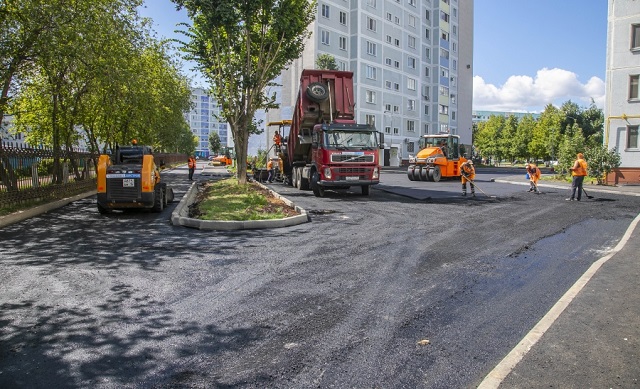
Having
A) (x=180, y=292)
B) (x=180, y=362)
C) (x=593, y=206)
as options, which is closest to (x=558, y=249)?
(x=180, y=292)

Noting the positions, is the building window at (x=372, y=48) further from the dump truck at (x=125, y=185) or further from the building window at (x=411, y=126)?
the dump truck at (x=125, y=185)

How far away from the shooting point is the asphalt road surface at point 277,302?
364 centimetres

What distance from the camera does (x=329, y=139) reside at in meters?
17.9

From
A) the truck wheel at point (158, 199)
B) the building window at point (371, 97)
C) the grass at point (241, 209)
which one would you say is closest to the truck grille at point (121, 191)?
the truck wheel at point (158, 199)

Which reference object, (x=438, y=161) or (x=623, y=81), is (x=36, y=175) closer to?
(x=438, y=161)

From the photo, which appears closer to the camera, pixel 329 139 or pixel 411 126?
pixel 329 139

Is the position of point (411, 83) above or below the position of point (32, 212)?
above

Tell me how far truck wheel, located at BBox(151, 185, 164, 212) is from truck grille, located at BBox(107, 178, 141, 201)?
57 centimetres

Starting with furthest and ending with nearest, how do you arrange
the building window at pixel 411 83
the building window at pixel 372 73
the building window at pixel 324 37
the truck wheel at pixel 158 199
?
the building window at pixel 411 83 < the building window at pixel 372 73 < the building window at pixel 324 37 < the truck wheel at pixel 158 199

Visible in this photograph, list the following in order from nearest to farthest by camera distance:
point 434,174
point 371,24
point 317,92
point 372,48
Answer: point 317,92 → point 434,174 → point 371,24 → point 372,48

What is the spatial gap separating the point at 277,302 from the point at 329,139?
42.7 ft

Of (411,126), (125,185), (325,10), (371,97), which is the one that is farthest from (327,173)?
(411,126)

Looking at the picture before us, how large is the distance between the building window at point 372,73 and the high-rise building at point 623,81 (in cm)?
2800

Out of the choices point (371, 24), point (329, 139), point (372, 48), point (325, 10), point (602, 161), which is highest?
point (325, 10)
